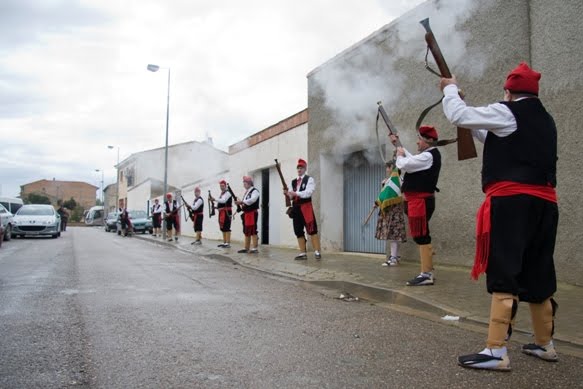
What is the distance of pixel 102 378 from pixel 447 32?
243 inches

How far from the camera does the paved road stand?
2941mm

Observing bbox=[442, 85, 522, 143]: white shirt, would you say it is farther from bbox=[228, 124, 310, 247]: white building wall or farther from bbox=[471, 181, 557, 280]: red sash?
bbox=[228, 124, 310, 247]: white building wall

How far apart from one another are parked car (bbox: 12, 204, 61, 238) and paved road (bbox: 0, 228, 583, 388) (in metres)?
13.3

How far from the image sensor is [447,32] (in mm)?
7004

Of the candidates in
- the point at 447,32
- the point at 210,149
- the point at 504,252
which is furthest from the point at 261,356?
the point at 210,149

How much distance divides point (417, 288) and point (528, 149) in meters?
2.80

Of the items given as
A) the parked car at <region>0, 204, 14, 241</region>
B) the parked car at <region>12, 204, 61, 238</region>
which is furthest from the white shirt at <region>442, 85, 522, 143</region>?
the parked car at <region>12, 204, 61, 238</region>

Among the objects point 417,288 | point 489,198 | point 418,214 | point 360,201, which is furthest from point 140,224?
point 489,198

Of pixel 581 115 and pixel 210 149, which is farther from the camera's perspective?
pixel 210 149

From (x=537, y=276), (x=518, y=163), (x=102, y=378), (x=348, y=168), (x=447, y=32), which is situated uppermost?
(x=447, y=32)

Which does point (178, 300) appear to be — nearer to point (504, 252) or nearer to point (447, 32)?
point (504, 252)

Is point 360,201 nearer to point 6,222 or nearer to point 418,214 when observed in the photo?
point 418,214

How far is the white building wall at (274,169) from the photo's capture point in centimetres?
1220

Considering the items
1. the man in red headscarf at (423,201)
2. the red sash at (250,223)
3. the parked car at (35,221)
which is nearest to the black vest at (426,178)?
the man in red headscarf at (423,201)
